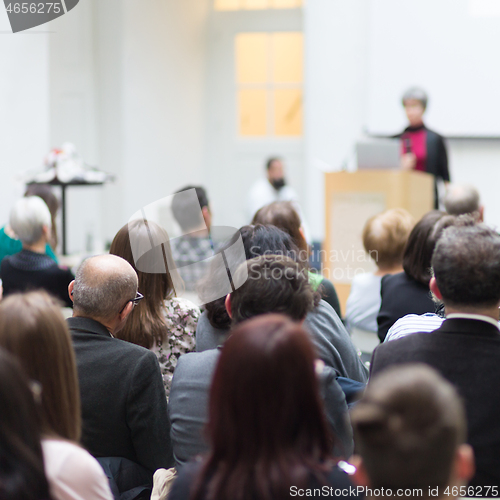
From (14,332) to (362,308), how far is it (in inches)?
68.9

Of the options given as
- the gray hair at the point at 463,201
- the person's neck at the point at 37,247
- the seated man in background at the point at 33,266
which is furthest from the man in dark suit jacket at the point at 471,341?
the person's neck at the point at 37,247

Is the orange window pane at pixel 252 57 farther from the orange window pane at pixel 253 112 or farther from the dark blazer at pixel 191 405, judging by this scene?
the dark blazer at pixel 191 405

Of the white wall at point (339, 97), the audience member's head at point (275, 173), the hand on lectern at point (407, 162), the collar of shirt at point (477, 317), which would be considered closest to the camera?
the collar of shirt at point (477, 317)

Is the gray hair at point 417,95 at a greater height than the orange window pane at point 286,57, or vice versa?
the orange window pane at point 286,57

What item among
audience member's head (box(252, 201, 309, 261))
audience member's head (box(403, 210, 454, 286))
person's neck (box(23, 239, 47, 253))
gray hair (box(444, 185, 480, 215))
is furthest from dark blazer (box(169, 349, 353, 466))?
gray hair (box(444, 185, 480, 215))

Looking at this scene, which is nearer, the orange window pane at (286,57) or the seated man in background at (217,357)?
the seated man in background at (217,357)

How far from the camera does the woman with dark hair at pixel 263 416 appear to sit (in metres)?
0.91

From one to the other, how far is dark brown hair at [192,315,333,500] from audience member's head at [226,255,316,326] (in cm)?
58

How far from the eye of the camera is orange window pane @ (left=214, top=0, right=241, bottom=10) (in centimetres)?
746

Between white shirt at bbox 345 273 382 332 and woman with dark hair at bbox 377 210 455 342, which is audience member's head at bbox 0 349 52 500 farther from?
white shirt at bbox 345 273 382 332

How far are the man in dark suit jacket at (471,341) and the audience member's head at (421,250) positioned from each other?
0.75 metres

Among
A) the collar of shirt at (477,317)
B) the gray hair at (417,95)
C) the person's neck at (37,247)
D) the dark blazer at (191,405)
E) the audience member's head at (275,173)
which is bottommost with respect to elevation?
the dark blazer at (191,405)

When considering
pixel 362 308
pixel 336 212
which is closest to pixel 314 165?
pixel 336 212

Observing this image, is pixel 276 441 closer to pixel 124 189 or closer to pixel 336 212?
pixel 336 212
